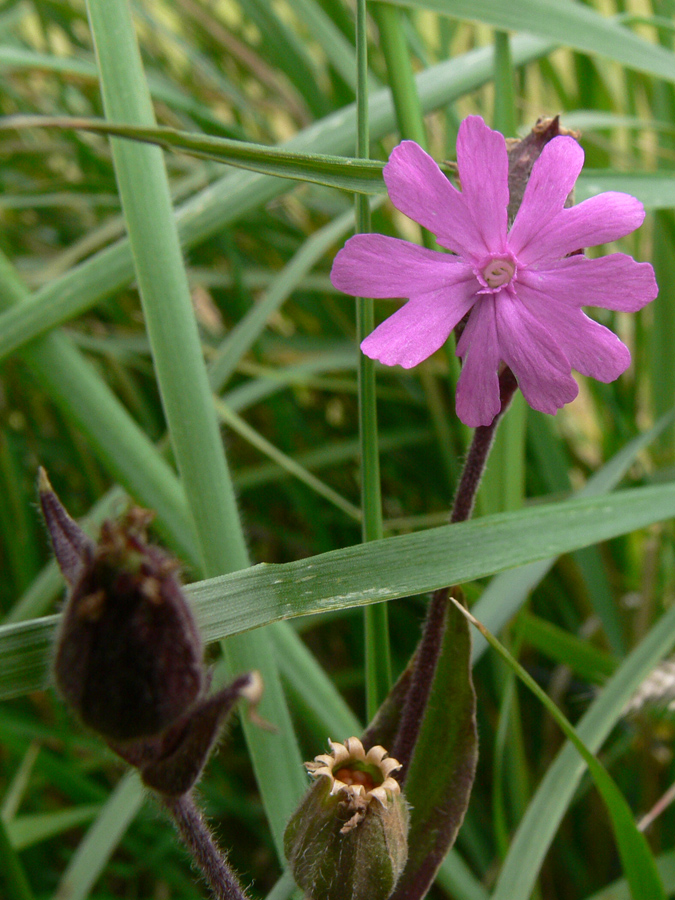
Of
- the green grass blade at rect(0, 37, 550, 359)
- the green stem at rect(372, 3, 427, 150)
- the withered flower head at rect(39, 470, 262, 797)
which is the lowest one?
the withered flower head at rect(39, 470, 262, 797)

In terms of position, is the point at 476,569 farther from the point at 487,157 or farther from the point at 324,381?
the point at 324,381

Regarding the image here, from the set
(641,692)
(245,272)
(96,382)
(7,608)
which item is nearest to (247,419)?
(245,272)

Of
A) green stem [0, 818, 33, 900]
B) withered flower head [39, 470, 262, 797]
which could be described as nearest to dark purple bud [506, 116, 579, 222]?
withered flower head [39, 470, 262, 797]

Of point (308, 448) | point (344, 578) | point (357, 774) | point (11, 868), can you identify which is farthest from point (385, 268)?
point (308, 448)

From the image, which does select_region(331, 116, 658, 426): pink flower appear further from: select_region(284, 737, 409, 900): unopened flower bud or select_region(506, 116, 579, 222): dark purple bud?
select_region(284, 737, 409, 900): unopened flower bud

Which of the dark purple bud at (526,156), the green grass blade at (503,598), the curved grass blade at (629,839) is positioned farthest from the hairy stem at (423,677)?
the dark purple bud at (526,156)

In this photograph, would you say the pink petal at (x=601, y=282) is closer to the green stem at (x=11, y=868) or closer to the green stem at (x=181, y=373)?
the green stem at (x=181, y=373)
